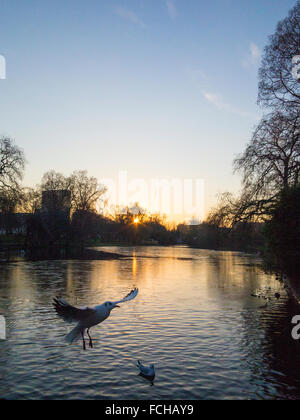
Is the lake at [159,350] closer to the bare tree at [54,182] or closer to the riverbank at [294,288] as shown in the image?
the riverbank at [294,288]

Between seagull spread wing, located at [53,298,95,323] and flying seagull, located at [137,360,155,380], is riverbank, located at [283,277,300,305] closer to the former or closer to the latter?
flying seagull, located at [137,360,155,380]

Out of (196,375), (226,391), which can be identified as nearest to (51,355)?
(196,375)

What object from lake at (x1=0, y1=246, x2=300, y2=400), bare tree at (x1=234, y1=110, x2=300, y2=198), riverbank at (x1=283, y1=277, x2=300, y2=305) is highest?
bare tree at (x1=234, y1=110, x2=300, y2=198)

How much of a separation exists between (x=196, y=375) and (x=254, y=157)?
1548cm

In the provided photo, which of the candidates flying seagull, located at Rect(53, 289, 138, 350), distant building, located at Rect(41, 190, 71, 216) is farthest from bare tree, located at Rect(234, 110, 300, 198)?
distant building, located at Rect(41, 190, 71, 216)

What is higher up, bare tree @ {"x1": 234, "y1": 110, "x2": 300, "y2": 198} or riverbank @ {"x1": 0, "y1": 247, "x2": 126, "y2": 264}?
bare tree @ {"x1": 234, "y1": 110, "x2": 300, "y2": 198}

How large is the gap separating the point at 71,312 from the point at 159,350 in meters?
3.80

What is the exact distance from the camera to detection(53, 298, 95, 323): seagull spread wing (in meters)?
9.02

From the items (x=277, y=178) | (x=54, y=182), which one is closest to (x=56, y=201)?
(x=54, y=182)

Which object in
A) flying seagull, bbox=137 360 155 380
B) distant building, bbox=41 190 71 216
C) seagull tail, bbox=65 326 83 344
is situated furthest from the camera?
distant building, bbox=41 190 71 216

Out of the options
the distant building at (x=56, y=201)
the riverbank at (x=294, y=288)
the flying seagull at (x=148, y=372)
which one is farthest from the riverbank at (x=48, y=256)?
the flying seagull at (x=148, y=372)

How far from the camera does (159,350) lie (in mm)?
11805

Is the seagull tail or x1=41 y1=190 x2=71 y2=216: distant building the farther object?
x1=41 y1=190 x2=71 y2=216: distant building

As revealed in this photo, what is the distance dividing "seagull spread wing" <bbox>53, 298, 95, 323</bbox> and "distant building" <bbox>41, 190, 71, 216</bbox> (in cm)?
7755
